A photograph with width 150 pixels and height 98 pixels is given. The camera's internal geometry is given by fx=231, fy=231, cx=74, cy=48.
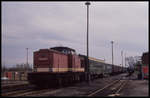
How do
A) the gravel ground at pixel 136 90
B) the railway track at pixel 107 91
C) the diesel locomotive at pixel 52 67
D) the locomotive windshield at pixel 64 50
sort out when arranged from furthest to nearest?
1. the locomotive windshield at pixel 64 50
2. the diesel locomotive at pixel 52 67
3. the railway track at pixel 107 91
4. the gravel ground at pixel 136 90

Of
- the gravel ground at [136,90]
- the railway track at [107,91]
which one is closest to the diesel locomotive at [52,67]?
the railway track at [107,91]

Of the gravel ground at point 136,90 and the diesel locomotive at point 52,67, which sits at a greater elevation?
the diesel locomotive at point 52,67

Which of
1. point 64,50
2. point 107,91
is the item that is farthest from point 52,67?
point 107,91

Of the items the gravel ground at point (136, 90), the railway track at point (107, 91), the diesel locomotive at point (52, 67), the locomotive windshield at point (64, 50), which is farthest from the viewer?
the locomotive windshield at point (64, 50)

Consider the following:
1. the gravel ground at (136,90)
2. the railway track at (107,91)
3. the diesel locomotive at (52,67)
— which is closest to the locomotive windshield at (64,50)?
the diesel locomotive at (52,67)

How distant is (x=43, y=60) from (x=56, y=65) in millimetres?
1293

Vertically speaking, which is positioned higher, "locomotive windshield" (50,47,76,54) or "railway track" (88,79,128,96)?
"locomotive windshield" (50,47,76,54)

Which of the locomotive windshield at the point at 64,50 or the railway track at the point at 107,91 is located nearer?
the railway track at the point at 107,91

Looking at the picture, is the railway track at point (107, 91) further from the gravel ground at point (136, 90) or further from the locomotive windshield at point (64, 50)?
the locomotive windshield at point (64, 50)

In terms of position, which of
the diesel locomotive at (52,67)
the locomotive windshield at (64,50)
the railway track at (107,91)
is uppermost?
the locomotive windshield at (64,50)

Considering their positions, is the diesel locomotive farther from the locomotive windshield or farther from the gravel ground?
the gravel ground

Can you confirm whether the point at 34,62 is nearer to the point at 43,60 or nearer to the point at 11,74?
the point at 43,60

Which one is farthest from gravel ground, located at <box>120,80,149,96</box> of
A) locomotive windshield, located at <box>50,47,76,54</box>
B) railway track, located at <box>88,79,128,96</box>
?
locomotive windshield, located at <box>50,47,76,54</box>

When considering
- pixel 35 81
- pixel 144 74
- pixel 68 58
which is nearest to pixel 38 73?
pixel 35 81
